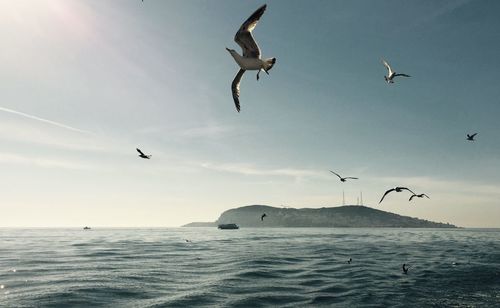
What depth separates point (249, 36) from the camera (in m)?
10.7

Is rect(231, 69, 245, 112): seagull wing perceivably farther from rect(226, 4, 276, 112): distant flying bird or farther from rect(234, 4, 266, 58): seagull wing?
rect(234, 4, 266, 58): seagull wing

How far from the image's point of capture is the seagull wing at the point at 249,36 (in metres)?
10.5

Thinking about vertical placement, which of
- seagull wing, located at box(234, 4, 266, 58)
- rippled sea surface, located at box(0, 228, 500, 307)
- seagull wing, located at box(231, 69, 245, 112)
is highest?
seagull wing, located at box(234, 4, 266, 58)

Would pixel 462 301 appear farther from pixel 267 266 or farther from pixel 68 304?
pixel 68 304

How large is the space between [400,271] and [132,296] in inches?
918

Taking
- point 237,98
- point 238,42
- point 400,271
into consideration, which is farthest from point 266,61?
point 400,271

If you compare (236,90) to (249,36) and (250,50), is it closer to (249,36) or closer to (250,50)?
(250,50)

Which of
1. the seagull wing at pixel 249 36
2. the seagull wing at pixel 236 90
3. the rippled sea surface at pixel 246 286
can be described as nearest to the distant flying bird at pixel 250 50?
the seagull wing at pixel 249 36

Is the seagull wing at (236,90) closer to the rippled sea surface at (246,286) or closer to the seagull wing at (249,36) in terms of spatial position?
the seagull wing at (249,36)

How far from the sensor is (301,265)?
36656 millimetres

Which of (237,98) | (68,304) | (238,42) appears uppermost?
(238,42)

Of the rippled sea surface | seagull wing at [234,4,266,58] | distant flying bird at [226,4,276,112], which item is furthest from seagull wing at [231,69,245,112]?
the rippled sea surface

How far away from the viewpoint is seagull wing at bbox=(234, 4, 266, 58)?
10.5 meters

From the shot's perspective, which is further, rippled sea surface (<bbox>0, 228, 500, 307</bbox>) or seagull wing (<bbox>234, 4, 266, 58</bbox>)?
rippled sea surface (<bbox>0, 228, 500, 307</bbox>)
